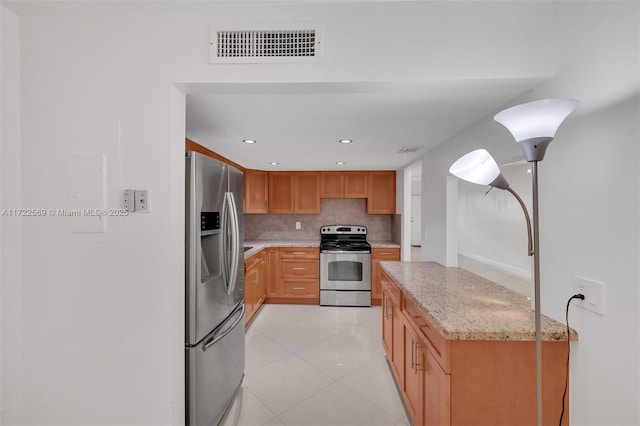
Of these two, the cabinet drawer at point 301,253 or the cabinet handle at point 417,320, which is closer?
the cabinet handle at point 417,320

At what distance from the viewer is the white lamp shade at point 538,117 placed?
0.87 meters

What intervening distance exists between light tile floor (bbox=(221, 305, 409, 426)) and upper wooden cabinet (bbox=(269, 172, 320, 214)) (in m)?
1.75

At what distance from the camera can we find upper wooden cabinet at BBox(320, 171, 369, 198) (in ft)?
14.3

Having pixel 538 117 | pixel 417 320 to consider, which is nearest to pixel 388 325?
pixel 417 320

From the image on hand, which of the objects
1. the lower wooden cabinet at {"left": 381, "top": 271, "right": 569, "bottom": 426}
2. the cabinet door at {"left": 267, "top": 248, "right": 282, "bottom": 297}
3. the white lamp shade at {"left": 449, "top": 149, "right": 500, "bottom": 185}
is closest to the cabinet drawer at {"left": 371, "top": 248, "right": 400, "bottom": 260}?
the cabinet door at {"left": 267, "top": 248, "right": 282, "bottom": 297}

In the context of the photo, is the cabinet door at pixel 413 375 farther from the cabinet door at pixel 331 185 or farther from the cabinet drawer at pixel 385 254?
the cabinet door at pixel 331 185

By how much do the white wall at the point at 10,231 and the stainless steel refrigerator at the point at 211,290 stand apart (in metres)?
0.76

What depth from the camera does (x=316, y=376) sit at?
2246 millimetres

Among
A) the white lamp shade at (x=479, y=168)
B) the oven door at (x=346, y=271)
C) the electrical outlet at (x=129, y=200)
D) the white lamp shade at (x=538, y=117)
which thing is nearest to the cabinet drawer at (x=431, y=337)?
the white lamp shade at (x=479, y=168)

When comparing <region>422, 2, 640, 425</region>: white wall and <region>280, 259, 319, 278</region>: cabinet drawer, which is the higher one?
<region>422, 2, 640, 425</region>: white wall

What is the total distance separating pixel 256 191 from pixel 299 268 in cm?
140

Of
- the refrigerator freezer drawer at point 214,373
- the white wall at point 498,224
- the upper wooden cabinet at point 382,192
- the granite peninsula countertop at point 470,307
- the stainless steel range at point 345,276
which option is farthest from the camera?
the white wall at point 498,224

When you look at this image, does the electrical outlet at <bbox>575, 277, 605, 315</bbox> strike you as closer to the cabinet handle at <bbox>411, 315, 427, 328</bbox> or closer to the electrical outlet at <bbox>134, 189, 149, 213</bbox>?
the cabinet handle at <bbox>411, 315, 427, 328</bbox>

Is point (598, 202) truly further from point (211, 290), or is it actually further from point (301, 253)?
point (301, 253)
